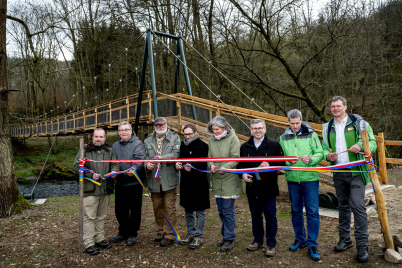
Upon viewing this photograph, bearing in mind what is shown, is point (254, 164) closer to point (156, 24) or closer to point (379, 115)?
point (379, 115)

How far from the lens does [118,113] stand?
40.1 feet

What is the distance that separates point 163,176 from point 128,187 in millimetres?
515

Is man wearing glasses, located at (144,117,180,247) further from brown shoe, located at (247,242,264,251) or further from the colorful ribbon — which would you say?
brown shoe, located at (247,242,264,251)

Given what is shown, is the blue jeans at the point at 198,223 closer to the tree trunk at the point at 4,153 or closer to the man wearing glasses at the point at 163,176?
the man wearing glasses at the point at 163,176

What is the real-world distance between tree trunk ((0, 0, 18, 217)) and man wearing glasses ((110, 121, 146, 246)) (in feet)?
9.82

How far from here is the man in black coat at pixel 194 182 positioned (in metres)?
3.56

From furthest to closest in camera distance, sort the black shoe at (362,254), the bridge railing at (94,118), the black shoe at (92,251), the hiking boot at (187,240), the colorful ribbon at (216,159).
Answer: the bridge railing at (94,118), the hiking boot at (187,240), the black shoe at (92,251), the colorful ribbon at (216,159), the black shoe at (362,254)

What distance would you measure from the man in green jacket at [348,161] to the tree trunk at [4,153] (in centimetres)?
563

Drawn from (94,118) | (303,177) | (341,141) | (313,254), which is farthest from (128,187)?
(94,118)

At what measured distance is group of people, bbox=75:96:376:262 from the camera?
3.17m

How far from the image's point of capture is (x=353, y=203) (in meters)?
3.08

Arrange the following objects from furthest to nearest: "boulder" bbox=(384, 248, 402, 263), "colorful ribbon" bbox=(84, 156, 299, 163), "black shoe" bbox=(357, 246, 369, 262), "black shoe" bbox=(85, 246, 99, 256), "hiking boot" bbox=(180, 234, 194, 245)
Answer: "hiking boot" bbox=(180, 234, 194, 245), "black shoe" bbox=(85, 246, 99, 256), "colorful ribbon" bbox=(84, 156, 299, 163), "black shoe" bbox=(357, 246, 369, 262), "boulder" bbox=(384, 248, 402, 263)

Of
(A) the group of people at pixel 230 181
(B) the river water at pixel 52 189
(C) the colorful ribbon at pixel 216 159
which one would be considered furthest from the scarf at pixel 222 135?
(B) the river water at pixel 52 189

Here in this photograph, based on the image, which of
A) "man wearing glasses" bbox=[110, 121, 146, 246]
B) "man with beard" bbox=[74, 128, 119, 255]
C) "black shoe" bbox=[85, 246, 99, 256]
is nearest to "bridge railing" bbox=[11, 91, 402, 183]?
"man wearing glasses" bbox=[110, 121, 146, 246]
